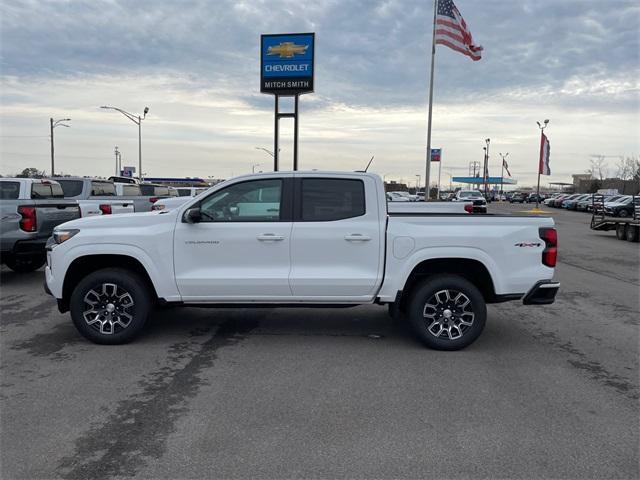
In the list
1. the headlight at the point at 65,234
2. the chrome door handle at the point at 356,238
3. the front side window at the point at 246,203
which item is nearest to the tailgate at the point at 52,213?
the headlight at the point at 65,234

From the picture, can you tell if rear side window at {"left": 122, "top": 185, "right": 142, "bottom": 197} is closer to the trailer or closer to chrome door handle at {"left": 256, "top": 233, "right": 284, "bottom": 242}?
chrome door handle at {"left": 256, "top": 233, "right": 284, "bottom": 242}

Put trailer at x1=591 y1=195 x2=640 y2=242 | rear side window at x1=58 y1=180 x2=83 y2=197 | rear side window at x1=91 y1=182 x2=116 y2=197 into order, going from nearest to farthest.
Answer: rear side window at x1=58 y1=180 x2=83 y2=197 → rear side window at x1=91 y1=182 x2=116 y2=197 → trailer at x1=591 y1=195 x2=640 y2=242

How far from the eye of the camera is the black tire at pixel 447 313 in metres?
5.79

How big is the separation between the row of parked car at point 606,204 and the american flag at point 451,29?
10.1 m

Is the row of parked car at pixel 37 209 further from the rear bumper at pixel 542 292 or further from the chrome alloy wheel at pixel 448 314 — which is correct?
the rear bumper at pixel 542 292

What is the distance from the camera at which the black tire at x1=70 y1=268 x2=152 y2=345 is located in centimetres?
585

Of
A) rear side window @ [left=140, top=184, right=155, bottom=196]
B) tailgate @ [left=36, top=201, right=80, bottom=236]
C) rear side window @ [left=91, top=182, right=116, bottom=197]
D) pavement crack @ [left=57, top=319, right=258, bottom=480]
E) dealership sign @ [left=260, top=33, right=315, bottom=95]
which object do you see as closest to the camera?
pavement crack @ [left=57, top=319, right=258, bottom=480]

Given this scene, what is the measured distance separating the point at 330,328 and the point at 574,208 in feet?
180

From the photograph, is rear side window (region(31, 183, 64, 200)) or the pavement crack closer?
the pavement crack

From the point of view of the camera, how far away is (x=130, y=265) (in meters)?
6.10

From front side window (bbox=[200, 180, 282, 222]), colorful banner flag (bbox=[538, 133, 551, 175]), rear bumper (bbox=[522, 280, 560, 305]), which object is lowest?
rear bumper (bbox=[522, 280, 560, 305])

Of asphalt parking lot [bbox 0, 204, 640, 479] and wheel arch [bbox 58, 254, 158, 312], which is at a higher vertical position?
wheel arch [bbox 58, 254, 158, 312]

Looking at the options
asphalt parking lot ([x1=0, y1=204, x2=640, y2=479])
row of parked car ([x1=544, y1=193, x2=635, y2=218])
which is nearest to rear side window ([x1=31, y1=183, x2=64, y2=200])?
asphalt parking lot ([x1=0, y1=204, x2=640, y2=479])

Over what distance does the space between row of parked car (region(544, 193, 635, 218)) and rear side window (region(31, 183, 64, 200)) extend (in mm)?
22966
